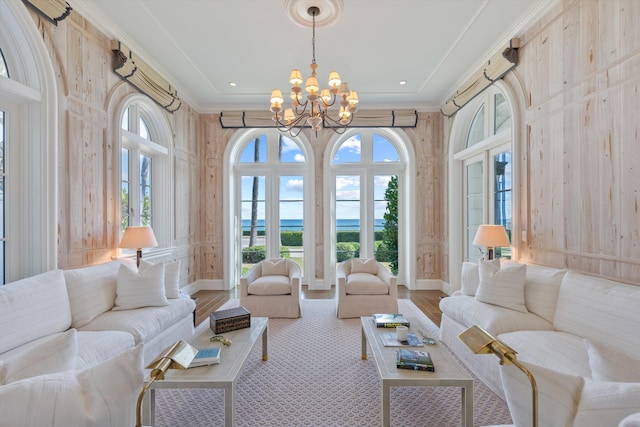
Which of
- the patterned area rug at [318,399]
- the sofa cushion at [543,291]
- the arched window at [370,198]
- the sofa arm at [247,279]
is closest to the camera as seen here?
the patterned area rug at [318,399]

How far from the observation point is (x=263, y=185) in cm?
604

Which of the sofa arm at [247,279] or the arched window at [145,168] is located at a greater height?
the arched window at [145,168]

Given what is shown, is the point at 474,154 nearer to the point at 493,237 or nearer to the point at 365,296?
the point at 493,237

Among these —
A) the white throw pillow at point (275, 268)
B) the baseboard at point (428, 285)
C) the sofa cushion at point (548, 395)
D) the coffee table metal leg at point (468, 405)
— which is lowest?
the baseboard at point (428, 285)

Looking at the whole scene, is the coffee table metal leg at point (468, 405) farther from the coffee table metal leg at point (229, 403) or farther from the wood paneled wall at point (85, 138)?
the wood paneled wall at point (85, 138)

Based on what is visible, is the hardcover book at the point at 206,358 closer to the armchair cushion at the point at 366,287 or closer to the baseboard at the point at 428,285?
the armchair cushion at the point at 366,287

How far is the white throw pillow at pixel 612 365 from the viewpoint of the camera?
39.6 inches

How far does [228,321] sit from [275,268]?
6.30 ft

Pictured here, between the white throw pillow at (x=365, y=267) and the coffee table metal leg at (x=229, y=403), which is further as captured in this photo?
the white throw pillow at (x=365, y=267)

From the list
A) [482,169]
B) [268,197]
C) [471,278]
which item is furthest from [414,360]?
[268,197]

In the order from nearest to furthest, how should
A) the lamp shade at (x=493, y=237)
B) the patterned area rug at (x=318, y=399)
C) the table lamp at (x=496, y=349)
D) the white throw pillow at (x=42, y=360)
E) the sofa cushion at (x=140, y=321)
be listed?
the table lamp at (x=496, y=349)
the white throw pillow at (x=42, y=360)
the patterned area rug at (x=318, y=399)
the sofa cushion at (x=140, y=321)
the lamp shade at (x=493, y=237)

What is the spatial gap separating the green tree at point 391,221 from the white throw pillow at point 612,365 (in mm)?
4880

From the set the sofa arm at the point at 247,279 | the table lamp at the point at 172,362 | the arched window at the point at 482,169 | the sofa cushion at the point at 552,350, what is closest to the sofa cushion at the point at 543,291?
the sofa cushion at the point at 552,350

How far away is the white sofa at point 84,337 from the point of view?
810mm
